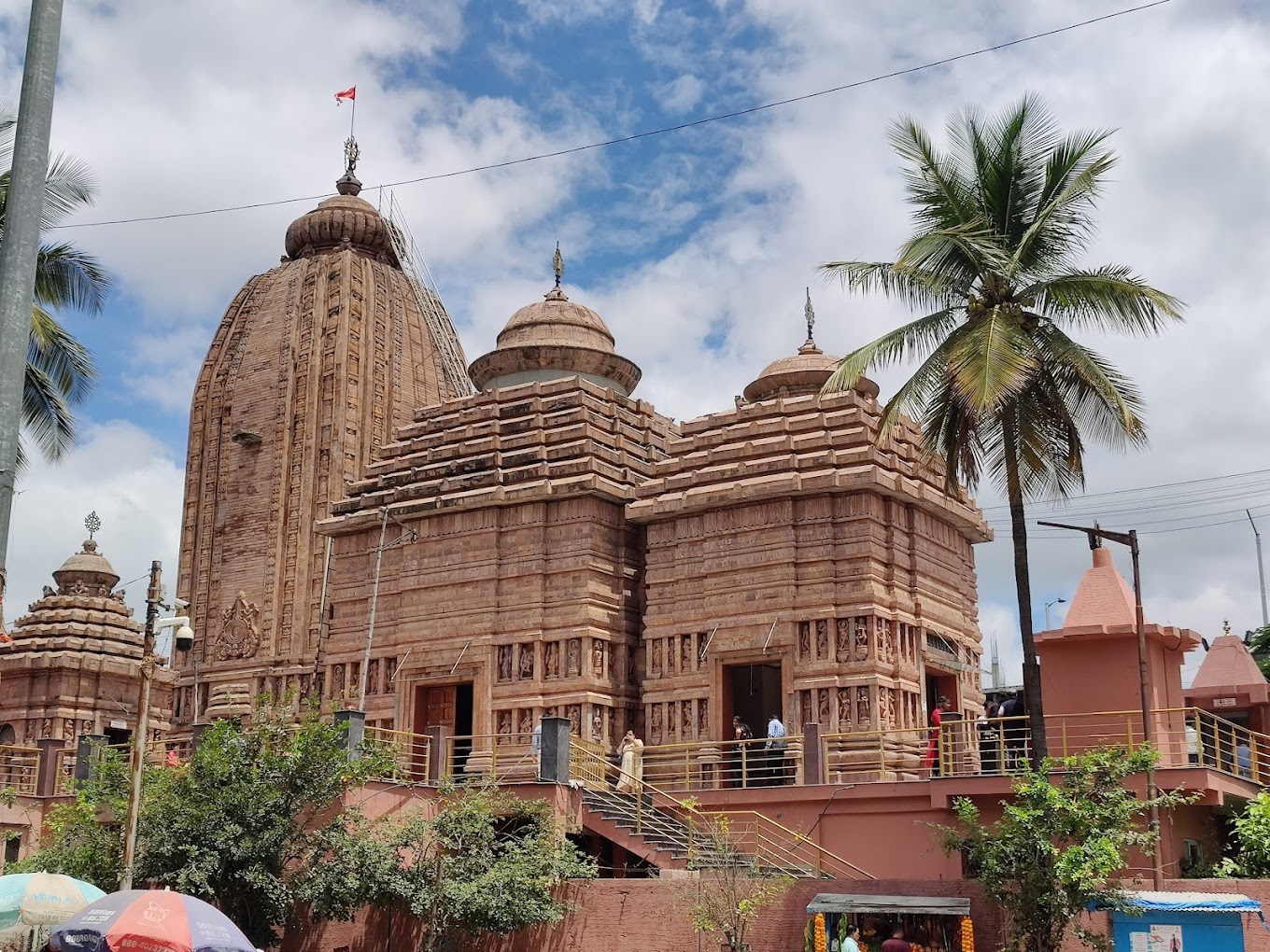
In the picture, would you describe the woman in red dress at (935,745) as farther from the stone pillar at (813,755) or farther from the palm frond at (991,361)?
→ the palm frond at (991,361)

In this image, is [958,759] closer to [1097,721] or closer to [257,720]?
[1097,721]

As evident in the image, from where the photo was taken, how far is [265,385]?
44875 mm

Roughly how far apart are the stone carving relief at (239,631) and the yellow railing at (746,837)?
18.7m

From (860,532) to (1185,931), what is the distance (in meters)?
11.7

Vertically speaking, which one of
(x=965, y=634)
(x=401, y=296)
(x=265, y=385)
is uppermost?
(x=401, y=296)

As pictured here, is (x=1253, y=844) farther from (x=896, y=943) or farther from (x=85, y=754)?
(x=85, y=754)

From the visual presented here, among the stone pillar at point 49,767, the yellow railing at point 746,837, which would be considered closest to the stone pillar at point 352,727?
the yellow railing at point 746,837

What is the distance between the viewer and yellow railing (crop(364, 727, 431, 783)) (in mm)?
25517

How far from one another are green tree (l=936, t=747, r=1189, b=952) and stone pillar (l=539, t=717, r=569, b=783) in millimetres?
8297

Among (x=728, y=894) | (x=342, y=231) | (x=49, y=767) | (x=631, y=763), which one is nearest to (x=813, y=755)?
(x=631, y=763)

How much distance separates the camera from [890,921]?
18938mm

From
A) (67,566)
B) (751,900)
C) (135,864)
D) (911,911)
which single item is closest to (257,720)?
(135,864)

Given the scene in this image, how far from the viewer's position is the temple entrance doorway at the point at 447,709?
31781 millimetres

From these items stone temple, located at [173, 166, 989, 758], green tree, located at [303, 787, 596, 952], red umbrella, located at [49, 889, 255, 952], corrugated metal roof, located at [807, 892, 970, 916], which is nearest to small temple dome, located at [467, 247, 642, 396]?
stone temple, located at [173, 166, 989, 758]
